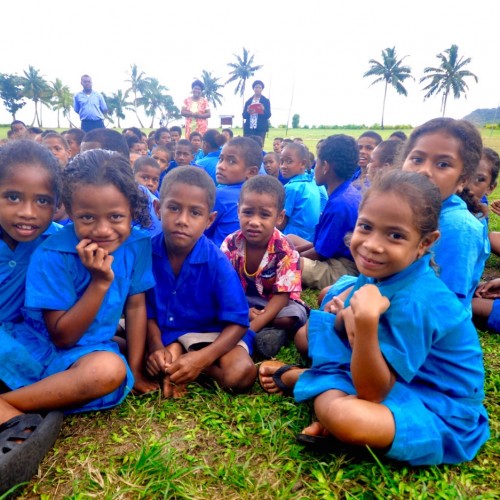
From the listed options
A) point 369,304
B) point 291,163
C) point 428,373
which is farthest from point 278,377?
point 291,163

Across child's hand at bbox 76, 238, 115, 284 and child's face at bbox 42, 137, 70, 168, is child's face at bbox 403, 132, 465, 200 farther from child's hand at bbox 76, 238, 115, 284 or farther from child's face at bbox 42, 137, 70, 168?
child's face at bbox 42, 137, 70, 168

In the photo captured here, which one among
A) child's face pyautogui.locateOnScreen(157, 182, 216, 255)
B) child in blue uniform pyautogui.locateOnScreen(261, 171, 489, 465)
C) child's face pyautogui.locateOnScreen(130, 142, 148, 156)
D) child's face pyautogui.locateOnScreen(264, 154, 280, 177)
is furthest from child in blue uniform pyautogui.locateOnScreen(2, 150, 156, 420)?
child's face pyautogui.locateOnScreen(130, 142, 148, 156)

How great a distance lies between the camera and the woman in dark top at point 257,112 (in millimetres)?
10633

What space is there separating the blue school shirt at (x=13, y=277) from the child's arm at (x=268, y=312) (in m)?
1.28

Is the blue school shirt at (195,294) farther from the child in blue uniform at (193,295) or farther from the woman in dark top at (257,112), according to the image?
the woman in dark top at (257,112)

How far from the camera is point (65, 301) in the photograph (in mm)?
1913

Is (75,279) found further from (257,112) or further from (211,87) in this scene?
(211,87)

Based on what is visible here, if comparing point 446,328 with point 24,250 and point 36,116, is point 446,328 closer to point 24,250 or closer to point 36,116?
point 24,250

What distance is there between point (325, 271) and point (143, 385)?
206 centimetres

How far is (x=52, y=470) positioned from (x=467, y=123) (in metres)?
2.52

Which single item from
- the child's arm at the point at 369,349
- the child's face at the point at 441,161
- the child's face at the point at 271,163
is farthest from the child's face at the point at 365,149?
the child's arm at the point at 369,349

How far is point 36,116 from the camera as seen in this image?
52.1 m

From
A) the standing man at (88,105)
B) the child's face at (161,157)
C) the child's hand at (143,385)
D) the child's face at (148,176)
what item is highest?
the standing man at (88,105)

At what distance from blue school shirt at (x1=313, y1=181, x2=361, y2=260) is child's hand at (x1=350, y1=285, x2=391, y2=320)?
2193 mm
